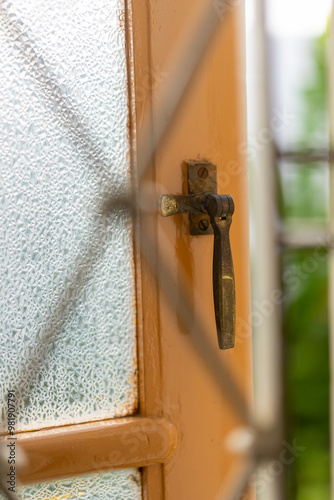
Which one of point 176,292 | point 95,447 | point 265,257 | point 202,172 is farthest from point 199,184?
point 265,257

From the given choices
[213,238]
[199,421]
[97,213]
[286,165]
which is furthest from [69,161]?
[286,165]

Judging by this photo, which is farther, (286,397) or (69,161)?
(286,397)

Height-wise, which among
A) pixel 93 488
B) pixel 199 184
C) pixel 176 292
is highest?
pixel 199 184

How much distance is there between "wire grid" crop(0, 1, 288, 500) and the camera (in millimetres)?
526

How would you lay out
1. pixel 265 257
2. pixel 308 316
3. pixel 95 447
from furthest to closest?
pixel 308 316
pixel 265 257
pixel 95 447

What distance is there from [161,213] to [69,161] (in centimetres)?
10

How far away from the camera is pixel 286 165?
949mm

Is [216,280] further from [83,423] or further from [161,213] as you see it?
[83,423]

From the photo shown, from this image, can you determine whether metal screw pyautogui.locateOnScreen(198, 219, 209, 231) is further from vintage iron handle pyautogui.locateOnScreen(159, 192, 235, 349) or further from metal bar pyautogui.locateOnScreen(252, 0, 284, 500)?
metal bar pyautogui.locateOnScreen(252, 0, 284, 500)

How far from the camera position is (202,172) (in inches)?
22.0

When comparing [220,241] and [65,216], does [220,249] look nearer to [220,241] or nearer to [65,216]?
[220,241]

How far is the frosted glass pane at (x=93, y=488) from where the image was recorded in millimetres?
507

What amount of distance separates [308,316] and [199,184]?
2.08 feet

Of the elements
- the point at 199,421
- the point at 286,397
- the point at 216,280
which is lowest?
the point at 286,397
